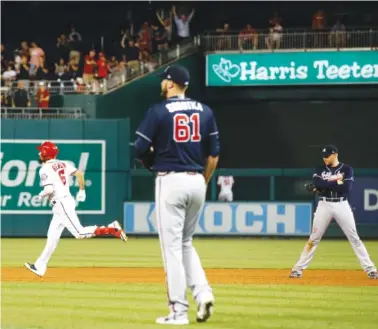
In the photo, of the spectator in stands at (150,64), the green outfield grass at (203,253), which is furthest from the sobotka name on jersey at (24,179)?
the spectator in stands at (150,64)

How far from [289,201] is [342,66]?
5.07 m

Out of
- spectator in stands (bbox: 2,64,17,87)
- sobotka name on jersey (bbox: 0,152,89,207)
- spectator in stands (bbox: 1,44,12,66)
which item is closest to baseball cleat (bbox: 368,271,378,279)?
sobotka name on jersey (bbox: 0,152,89,207)

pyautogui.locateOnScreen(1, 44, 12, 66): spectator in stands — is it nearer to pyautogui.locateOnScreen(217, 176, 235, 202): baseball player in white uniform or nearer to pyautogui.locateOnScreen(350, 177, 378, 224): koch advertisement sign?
pyautogui.locateOnScreen(217, 176, 235, 202): baseball player in white uniform

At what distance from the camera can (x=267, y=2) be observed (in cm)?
Result: 3347

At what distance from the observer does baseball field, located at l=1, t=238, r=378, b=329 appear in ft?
30.7

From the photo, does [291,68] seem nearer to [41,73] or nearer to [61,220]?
[41,73]

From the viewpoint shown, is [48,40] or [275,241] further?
[48,40]

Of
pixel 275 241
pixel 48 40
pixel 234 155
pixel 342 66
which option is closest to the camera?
pixel 275 241

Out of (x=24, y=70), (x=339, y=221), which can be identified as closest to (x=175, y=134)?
(x=339, y=221)

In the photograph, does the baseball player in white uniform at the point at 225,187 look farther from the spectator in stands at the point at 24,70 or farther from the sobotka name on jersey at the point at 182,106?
the sobotka name on jersey at the point at 182,106

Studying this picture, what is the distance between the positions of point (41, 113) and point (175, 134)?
19195 mm

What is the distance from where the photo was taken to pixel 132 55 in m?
31.3

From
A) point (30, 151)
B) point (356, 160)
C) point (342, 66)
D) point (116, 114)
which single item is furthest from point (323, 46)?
point (30, 151)

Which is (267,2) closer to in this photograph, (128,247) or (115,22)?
(115,22)
